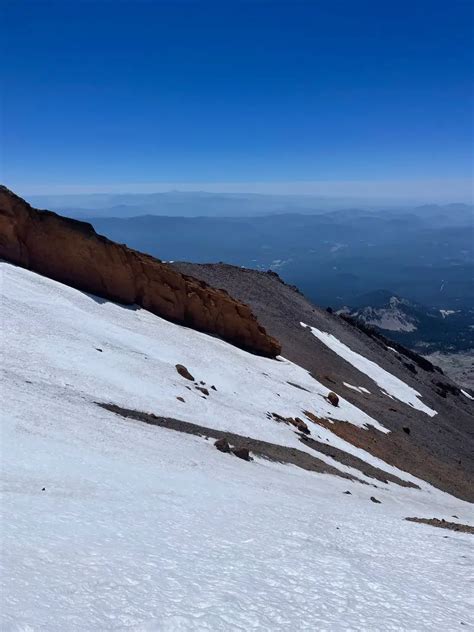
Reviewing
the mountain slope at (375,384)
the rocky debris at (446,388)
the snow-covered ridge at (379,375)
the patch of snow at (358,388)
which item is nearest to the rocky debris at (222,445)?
the mountain slope at (375,384)

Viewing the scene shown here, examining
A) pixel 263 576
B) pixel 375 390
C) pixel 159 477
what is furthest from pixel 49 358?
pixel 375 390

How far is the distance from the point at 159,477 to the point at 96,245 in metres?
21.4

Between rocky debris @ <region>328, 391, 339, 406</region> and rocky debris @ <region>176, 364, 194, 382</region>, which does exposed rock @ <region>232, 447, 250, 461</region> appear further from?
rocky debris @ <region>328, 391, 339, 406</region>

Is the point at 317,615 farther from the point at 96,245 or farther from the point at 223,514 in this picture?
the point at 96,245

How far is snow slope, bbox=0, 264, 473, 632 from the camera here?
27.0 feet

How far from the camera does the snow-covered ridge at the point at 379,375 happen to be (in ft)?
160

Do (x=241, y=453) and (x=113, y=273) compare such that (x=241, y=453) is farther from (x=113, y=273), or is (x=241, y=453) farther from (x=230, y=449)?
(x=113, y=273)

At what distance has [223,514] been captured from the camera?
13.4 meters

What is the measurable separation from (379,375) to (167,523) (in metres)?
42.2

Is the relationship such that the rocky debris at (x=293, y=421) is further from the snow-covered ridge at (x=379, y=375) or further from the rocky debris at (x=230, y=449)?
the snow-covered ridge at (x=379, y=375)

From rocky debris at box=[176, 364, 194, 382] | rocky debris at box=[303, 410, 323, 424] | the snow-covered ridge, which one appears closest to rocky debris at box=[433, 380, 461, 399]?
the snow-covered ridge

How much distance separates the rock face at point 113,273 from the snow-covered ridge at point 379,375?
1292 centimetres

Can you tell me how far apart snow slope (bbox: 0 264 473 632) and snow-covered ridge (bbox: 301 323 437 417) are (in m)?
23.3

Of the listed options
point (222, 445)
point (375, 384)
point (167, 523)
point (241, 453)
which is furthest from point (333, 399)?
point (167, 523)
